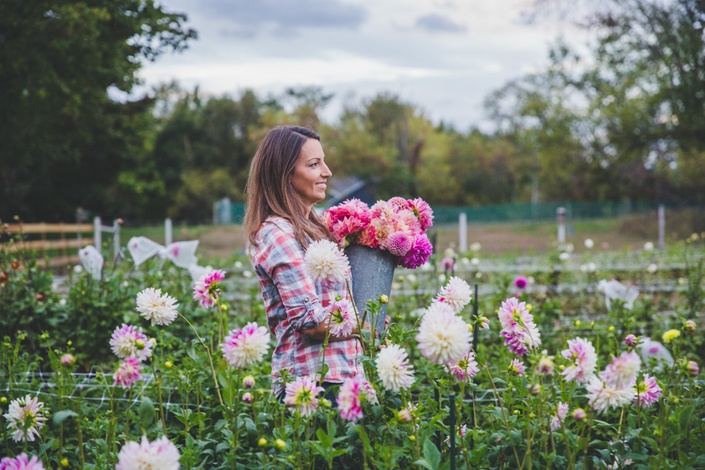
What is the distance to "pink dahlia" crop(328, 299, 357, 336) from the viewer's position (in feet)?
4.78

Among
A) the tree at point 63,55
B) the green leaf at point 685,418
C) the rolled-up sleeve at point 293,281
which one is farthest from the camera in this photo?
the tree at point 63,55

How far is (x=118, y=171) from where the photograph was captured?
68.6 ft

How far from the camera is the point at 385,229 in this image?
72.3 inches

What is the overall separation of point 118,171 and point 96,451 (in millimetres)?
20338

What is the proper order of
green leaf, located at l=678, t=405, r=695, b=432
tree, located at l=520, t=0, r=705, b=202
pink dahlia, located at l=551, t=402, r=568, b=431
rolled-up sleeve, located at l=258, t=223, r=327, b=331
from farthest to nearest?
1. tree, located at l=520, t=0, r=705, b=202
2. rolled-up sleeve, located at l=258, t=223, r=327, b=331
3. green leaf, located at l=678, t=405, r=695, b=432
4. pink dahlia, located at l=551, t=402, r=568, b=431

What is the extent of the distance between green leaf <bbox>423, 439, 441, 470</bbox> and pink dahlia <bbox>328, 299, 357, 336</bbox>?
284mm

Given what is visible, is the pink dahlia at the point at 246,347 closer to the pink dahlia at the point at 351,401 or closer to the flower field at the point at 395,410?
the flower field at the point at 395,410

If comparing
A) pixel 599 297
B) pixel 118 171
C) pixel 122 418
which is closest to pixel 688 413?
pixel 122 418

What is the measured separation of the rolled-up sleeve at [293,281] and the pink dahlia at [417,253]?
27 cm

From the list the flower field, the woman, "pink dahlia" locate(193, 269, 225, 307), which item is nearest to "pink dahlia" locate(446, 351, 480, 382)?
the flower field

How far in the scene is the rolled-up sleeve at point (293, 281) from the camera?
1.76 m

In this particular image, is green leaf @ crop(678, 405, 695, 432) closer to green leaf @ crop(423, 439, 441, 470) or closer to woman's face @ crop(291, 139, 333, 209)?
green leaf @ crop(423, 439, 441, 470)

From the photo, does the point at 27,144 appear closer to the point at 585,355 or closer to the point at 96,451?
the point at 96,451

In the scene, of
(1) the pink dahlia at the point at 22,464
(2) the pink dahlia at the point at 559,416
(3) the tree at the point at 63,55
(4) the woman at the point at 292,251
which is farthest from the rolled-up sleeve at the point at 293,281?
(3) the tree at the point at 63,55
